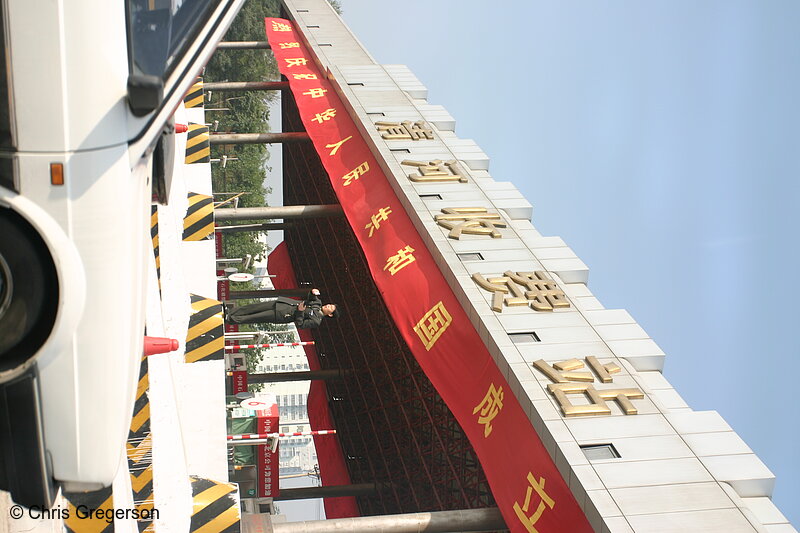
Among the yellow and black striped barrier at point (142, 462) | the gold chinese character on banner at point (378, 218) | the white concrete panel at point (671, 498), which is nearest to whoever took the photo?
the yellow and black striped barrier at point (142, 462)

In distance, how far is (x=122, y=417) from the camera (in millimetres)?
5559

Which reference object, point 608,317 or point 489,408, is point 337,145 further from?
point 489,408

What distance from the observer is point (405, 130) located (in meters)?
19.3

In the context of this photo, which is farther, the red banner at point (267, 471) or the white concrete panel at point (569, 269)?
the red banner at point (267, 471)

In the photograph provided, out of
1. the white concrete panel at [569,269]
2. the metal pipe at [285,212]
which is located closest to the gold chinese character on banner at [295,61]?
the metal pipe at [285,212]

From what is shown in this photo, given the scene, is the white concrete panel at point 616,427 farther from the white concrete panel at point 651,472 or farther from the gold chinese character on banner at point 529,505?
the gold chinese character on banner at point 529,505

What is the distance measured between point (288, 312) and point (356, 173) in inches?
139

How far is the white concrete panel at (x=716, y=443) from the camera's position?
9.78 m

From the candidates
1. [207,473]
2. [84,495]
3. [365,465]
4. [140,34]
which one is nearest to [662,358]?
[207,473]

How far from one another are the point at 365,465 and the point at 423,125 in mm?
9109

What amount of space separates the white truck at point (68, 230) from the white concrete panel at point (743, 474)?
6.54m

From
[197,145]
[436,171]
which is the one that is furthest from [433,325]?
[197,145]

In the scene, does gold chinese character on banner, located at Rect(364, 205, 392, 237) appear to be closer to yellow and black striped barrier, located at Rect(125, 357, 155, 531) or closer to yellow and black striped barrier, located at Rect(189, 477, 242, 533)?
yellow and black striped barrier, located at Rect(189, 477, 242, 533)

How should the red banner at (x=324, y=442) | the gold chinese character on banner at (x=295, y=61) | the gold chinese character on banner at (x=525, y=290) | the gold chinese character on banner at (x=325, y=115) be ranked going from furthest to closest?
the gold chinese character on banner at (x=295, y=61) < the red banner at (x=324, y=442) < the gold chinese character on banner at (x=325, y=115) < the gold chinese character on banner at (x=525, y=290)
